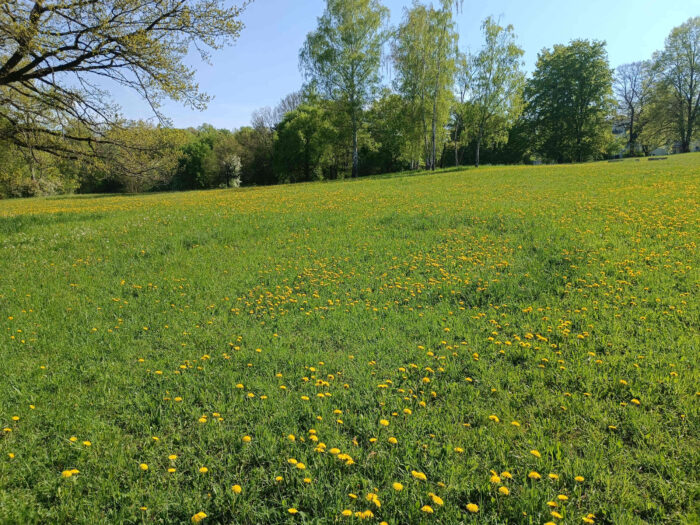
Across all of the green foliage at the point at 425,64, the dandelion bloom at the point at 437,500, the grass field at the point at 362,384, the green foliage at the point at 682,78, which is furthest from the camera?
the green foliage at the point at 682,78

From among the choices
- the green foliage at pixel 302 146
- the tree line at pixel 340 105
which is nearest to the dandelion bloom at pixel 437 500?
the tree line at pixel 340 105

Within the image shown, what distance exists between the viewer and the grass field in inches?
102

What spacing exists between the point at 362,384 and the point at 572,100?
5678 cm

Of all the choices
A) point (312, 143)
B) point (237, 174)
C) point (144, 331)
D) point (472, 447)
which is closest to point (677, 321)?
point (472, 447)

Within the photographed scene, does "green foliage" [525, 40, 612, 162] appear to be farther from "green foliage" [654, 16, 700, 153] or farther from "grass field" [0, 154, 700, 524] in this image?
"grass field" [0, 154, 700, 524]

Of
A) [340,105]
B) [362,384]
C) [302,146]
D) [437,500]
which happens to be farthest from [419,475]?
[302,146]

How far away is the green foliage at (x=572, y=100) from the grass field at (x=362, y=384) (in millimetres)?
48007

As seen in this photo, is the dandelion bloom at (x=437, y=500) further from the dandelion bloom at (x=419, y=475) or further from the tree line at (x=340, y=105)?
the tree line at (x=340, y=105)

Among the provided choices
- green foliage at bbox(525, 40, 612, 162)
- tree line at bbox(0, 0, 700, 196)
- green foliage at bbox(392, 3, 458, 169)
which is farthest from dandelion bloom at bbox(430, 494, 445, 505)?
green foliage at bbox(525, 40, 612, 162)

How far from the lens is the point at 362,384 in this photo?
394 cm

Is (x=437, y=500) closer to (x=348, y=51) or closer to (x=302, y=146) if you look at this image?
(x=348, y=51)

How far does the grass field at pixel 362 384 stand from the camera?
2.60 m

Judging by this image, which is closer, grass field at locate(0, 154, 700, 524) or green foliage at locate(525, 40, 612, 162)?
grass field at locate(0, 154, 700, 524)

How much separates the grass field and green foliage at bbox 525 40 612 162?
48.0 metres
